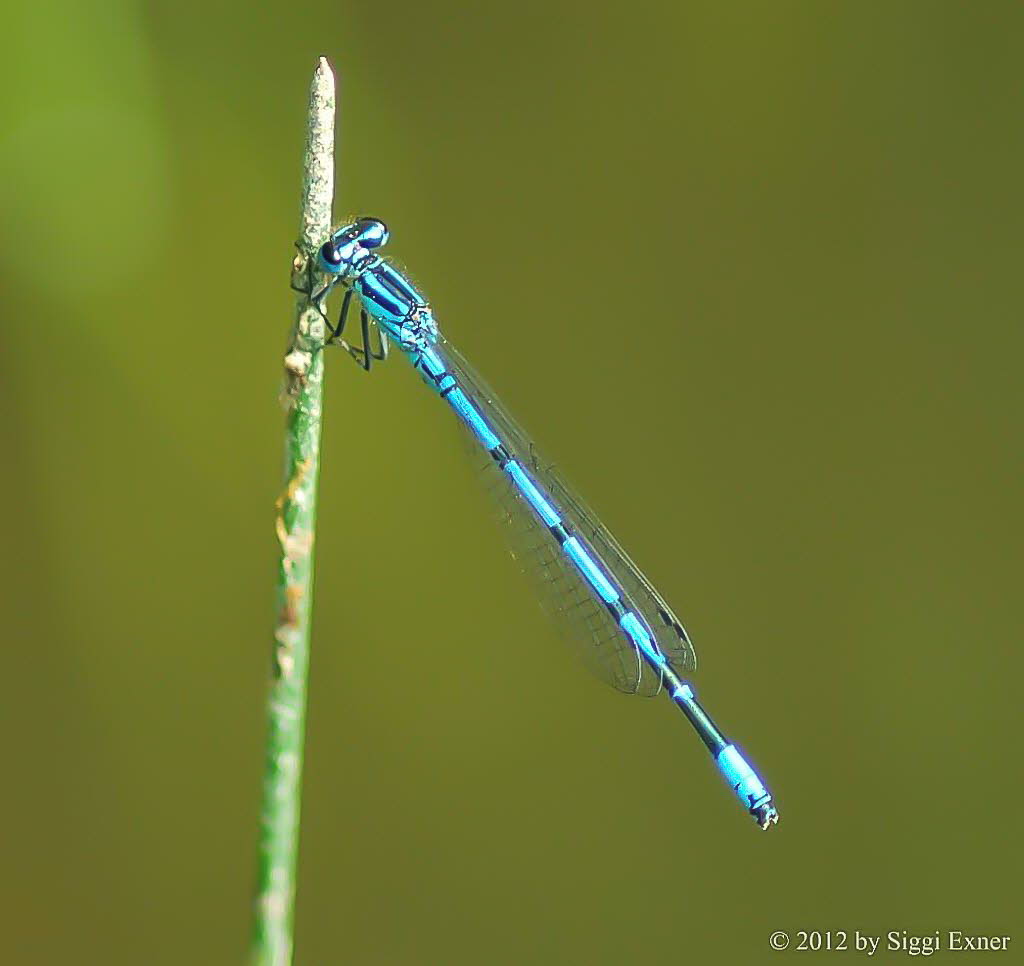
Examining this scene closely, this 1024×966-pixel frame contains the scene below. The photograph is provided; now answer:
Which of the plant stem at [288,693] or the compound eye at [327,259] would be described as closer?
the plant stem at [288,693]

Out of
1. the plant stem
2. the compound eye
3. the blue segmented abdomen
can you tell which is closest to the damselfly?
→ the blue segmented abdomen

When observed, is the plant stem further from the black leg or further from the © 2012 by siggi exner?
the © 2012 by siggi exner

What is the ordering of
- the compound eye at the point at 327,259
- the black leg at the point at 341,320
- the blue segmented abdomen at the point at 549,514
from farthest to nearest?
the blue segmented abdomen at the point at 549,514 < the black leg at the point at 341,320 < the compound eye at the point at 327,259

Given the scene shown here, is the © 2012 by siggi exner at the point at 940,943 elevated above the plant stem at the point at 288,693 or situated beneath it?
elevated above

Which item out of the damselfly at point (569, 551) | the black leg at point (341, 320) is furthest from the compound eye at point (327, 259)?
the damselfly at point (569, 551)

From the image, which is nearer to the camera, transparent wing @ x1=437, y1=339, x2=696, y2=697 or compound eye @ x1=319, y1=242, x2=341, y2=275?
compound eye @ x1=319, y1=242, x2=341, y2=275

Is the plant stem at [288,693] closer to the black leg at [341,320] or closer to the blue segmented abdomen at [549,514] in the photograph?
the black leg at [341,320]

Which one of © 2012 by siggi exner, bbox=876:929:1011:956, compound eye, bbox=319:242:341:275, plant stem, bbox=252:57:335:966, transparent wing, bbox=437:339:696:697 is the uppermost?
transparent wing, bbox=437:339:696:697
